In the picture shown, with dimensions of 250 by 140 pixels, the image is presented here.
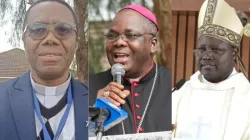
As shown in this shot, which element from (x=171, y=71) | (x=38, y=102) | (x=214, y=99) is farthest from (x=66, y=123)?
(x=214, y=99)

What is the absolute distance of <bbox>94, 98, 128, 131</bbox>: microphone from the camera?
183 cm

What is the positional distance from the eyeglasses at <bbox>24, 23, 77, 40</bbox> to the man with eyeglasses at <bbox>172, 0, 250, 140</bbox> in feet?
2.22

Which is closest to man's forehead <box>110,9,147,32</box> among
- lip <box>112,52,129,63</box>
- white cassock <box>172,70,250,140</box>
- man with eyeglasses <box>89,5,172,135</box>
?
man with eyeglasses <box>89,5,172,135</box>

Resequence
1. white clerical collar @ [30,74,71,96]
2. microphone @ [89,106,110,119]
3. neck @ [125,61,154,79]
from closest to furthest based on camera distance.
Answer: microphone @ [89,106,110,119], white clerical collar @ [30,74,71,96], neck @ [125,61,154,79]

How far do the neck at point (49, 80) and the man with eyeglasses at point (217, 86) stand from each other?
610 mm

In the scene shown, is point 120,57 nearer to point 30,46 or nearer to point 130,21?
point 130,21

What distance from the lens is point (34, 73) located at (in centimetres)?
191

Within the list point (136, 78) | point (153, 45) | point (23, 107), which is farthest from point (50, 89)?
point (153, 45)

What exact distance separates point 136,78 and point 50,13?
0.48 meters

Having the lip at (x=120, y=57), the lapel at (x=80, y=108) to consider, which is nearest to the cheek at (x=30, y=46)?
the lapel at (x=80, y=108)

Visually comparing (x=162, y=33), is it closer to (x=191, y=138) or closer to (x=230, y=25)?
(x=230, y=25)

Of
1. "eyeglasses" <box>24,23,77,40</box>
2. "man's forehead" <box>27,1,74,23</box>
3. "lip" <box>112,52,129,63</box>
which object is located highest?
"man's forehead" <box>27,1,74,23</box>

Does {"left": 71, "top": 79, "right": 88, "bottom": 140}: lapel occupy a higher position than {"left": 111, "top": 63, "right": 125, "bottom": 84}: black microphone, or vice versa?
{"left": 111, "top": 63, "right": 125, "bottom": 84}: black microphone

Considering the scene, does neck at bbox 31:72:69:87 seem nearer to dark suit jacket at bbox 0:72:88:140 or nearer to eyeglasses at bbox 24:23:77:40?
dark suit jacket at bbox 0:72:88:140
